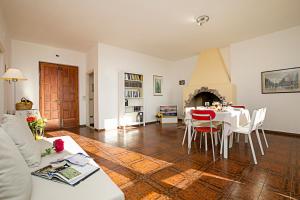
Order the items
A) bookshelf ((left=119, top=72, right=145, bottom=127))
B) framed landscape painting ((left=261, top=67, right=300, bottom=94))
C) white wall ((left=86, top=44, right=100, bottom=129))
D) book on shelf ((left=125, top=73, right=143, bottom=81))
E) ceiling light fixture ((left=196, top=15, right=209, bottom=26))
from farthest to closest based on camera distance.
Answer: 1. book on shelf ((left=125, top=73, right=143, bottom=81))
2. bookshelf ((left=119, top=72, right=145, bottom=127))
3. white wall ((left=86, top=44, right=100, bottom=129))
4. framed landscape painting ((left=261, top=67, right=300, bottom=94))
5. ceiling light fixture ((left=196, top=15, right=209, bottom=26))

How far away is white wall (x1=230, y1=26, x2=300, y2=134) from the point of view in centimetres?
388

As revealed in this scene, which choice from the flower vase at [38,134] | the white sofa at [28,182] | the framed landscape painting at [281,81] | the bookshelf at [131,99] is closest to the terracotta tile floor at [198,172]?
the white sofa at [28,182]

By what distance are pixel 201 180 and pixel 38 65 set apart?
217 inches

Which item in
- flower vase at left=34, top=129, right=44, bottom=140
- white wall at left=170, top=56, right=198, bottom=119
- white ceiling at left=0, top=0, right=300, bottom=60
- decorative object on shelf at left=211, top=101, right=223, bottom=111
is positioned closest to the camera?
flower vase at left=34, top=129, right=44, bottom=140

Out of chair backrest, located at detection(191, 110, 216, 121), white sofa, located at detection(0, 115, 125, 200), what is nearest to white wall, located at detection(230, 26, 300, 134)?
chair backrest, located at detection(191, 110, 216, 121)

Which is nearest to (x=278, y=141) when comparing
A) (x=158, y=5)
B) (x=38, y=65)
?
(x=158, y=5)

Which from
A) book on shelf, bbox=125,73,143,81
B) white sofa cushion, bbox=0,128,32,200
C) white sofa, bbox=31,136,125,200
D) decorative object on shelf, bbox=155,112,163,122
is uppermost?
book on shelf, bbox=125,73,143,81

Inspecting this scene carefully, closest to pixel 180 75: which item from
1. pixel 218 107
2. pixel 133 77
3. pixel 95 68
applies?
Result: pixel 133 77

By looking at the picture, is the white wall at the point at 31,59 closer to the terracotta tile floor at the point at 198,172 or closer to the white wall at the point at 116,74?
the white wall at the point at 116,74

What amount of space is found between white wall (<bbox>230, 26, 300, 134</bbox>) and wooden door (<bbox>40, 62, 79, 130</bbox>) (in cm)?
559

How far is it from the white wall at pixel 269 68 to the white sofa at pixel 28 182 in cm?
488

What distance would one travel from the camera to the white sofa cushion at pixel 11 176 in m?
0.66

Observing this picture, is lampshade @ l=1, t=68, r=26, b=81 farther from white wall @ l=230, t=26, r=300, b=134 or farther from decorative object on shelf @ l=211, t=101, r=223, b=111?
white wall @ l=230, t=26, r=300, b=134

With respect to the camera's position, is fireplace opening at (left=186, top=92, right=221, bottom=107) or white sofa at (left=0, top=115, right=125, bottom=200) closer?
white sofa at (left=0, top=115, right=125, bottom=200)
